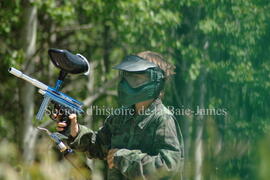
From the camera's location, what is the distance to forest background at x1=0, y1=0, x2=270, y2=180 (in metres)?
2.65

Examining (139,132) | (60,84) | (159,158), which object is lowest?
(159,158)

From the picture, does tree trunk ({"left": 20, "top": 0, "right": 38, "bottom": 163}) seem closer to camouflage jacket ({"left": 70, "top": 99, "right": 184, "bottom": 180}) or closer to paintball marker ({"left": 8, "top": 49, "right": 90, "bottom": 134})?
camouflage jacket ({"left": 70, "top": 99, "right": 184, "bottom": 180})

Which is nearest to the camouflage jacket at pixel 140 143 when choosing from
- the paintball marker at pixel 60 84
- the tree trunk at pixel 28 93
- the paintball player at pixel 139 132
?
the paintball player at pixel 139 132

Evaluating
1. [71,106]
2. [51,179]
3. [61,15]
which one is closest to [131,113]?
[71,106]

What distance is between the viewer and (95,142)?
135 inches

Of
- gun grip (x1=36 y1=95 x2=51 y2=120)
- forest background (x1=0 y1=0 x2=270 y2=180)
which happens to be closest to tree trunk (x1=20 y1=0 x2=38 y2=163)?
forest background (x1=0 y1=0 x2=270 y2=180)

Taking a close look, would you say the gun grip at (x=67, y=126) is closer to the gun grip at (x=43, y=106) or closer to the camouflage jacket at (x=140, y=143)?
A: the camouflage jacket at (x=140, y=143)

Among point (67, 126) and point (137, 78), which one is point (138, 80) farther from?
point (67, 126)

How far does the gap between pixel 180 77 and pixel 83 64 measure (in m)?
3.64

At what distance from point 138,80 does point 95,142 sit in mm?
473

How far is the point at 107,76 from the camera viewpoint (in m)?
11.6

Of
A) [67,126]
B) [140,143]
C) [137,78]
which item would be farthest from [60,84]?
[140,143]

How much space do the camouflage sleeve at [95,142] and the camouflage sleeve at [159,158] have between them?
37cm

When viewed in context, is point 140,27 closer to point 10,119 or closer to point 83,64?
point 10,119
